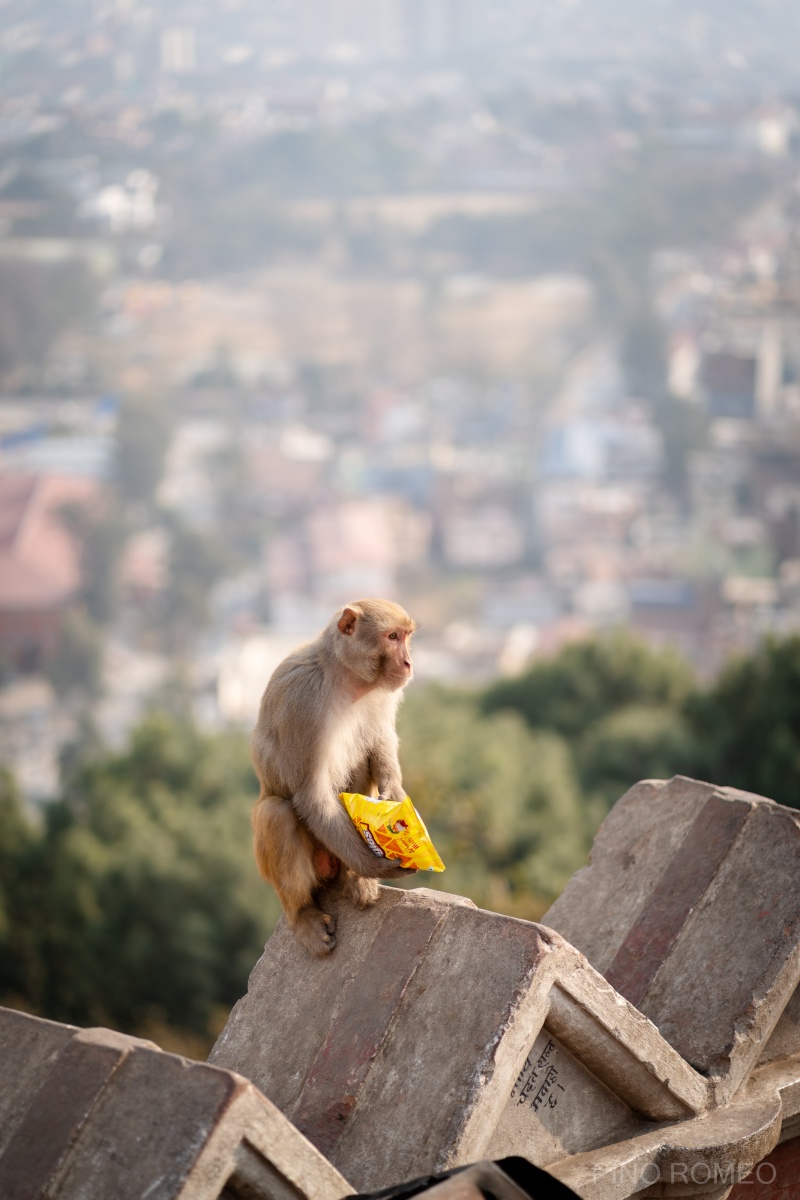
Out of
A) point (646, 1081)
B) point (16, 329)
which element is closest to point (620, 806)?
point (646, 1081)

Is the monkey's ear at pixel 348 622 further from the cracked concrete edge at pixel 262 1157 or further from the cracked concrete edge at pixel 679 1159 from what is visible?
the cracked concrete edge at pixel 262 1157

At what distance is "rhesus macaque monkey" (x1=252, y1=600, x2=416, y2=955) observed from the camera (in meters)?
3.66

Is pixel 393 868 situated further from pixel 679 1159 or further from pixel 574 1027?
pixel 679 1159

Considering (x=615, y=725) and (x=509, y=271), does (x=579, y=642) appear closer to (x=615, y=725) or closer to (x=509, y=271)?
(x=615, y=725)

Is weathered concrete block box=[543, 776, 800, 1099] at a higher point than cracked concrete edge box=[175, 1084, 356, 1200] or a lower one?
lower

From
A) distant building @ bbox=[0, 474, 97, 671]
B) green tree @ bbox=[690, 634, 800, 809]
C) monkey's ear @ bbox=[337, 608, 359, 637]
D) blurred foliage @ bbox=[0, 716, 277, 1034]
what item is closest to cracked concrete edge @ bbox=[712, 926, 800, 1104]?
monkey's ear @ bbox=[337, 608, 359, 637]

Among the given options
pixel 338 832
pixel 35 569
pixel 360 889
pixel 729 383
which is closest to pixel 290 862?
pixel 338 832

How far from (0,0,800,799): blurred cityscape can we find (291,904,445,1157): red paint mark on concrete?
206 feet

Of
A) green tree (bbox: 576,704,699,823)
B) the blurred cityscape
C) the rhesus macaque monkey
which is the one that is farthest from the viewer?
the blurred cityscape

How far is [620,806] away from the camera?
3.85 meters

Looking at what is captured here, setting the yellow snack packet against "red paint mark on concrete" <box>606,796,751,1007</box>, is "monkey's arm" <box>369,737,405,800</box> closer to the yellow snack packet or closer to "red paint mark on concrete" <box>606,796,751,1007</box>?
the yellow snack packet

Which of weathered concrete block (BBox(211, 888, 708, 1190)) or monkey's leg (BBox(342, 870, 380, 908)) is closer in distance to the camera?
weathered concrete block (BBox(211, 888, 708, 1190))

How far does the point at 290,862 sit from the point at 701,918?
3.34 ft

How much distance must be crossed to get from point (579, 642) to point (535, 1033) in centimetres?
2835
